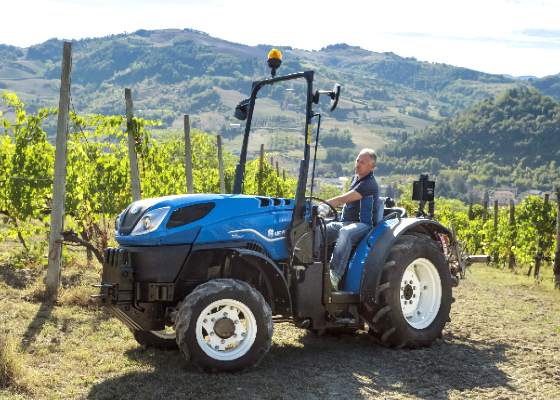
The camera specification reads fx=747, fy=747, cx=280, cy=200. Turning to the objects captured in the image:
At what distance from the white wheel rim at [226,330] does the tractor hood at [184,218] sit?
0.59 m

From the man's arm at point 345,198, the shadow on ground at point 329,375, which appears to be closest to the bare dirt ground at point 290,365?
the shadow on ground at point 329,375

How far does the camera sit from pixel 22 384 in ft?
17.8

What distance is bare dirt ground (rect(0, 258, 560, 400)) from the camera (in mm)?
5605

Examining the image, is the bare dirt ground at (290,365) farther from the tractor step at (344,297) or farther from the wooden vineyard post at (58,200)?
the tractor step at (344,297)

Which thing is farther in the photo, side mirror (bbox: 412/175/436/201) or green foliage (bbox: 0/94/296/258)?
green foliage (bbox: 0/94/296/258)

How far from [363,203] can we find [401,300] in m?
1.04

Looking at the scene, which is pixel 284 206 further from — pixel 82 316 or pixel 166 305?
pixel 82 316

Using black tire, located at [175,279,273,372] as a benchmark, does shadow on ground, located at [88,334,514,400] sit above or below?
below

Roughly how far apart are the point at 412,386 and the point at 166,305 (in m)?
2.11

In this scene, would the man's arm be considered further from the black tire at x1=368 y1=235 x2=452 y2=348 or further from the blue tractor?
the black tire at x1=368 y1=235 x2=452 y2=348

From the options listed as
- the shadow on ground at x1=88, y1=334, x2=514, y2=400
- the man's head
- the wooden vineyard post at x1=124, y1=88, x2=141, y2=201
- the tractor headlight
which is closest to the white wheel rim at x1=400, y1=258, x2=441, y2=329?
the shadow on ground at x1=88, y1=334, x2=514, y2=400

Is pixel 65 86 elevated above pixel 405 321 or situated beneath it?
elevated above

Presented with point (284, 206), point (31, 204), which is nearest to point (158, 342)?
point (284, 206)

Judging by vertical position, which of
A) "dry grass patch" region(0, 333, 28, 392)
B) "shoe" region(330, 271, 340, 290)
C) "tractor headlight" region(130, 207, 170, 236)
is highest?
"tractor headlight" region(130, 207, 170, 236)
